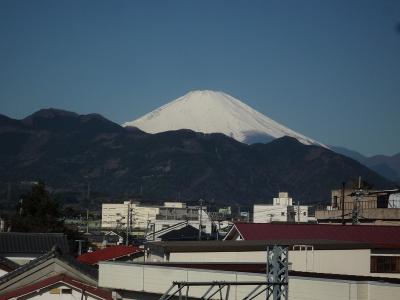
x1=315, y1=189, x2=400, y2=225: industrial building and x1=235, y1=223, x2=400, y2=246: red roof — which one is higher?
x1=315, y1=189, x2=400, y2=225: industrial building

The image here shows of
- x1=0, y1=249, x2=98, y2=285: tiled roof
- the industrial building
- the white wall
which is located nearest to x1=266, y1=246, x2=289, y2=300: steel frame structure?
the white wall

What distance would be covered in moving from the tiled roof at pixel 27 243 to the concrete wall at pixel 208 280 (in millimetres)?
20586

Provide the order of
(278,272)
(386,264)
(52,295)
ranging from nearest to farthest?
(278,272) → (52,295) → (386,264)

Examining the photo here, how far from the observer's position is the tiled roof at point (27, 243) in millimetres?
50594

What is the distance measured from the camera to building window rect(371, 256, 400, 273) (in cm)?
3969

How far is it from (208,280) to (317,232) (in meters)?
20.2

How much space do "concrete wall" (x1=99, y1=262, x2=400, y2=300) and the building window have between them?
14.0 meters

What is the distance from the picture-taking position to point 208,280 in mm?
26812

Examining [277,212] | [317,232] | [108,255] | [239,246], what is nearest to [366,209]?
[317,232]

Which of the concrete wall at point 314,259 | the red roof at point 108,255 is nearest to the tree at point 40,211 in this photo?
the red roof at point 108,255

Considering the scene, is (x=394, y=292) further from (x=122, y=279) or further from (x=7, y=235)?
(x=7, y=235)

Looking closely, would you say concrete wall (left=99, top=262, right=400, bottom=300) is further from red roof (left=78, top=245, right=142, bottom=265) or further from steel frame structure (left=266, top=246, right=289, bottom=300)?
red roof (left=78, top=245, right=142, bottom=265)

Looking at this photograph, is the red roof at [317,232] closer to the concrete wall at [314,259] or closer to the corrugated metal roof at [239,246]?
the concrete wall at [314,259]

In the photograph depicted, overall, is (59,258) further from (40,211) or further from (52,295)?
(40,211)
